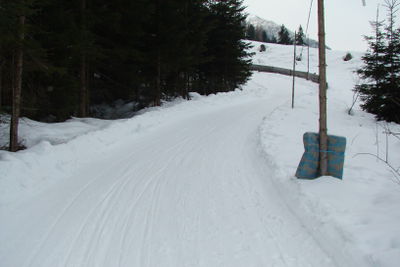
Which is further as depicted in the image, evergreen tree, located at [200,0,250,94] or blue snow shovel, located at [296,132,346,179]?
evergreen tree, located at [200,0,250,94]

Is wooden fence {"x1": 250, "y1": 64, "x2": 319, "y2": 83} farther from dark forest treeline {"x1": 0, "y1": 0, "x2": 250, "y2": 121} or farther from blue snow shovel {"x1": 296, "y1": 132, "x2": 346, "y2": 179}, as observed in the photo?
blue snow shovel {"x1": 296, "y1": 132, "x2": 346, "y2": 179}

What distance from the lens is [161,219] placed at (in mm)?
4352

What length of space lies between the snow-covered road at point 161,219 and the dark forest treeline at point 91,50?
3474 millimetres

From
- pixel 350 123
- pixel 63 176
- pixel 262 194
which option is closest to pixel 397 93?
pixel 350 123

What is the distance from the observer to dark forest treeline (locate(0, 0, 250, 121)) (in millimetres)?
A: 7453

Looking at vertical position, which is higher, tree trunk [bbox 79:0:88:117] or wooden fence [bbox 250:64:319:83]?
wooden fence [bbox 250:64:319:83]

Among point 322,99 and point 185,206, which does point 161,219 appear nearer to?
point 185,206

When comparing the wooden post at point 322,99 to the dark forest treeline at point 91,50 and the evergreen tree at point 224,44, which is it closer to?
the dark forest treeline at point 91,50

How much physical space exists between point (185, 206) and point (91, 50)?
7856mm

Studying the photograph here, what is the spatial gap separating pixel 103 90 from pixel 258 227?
11769 mm

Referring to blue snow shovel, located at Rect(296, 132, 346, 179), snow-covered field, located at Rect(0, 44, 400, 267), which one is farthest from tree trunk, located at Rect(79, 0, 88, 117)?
blue snow shovel, located at Rect(296, 132, 346, 179)

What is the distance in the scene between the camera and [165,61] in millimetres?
15414

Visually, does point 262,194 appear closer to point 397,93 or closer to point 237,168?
point 237,168

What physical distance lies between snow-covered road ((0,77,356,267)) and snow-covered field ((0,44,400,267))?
0.7 inches
